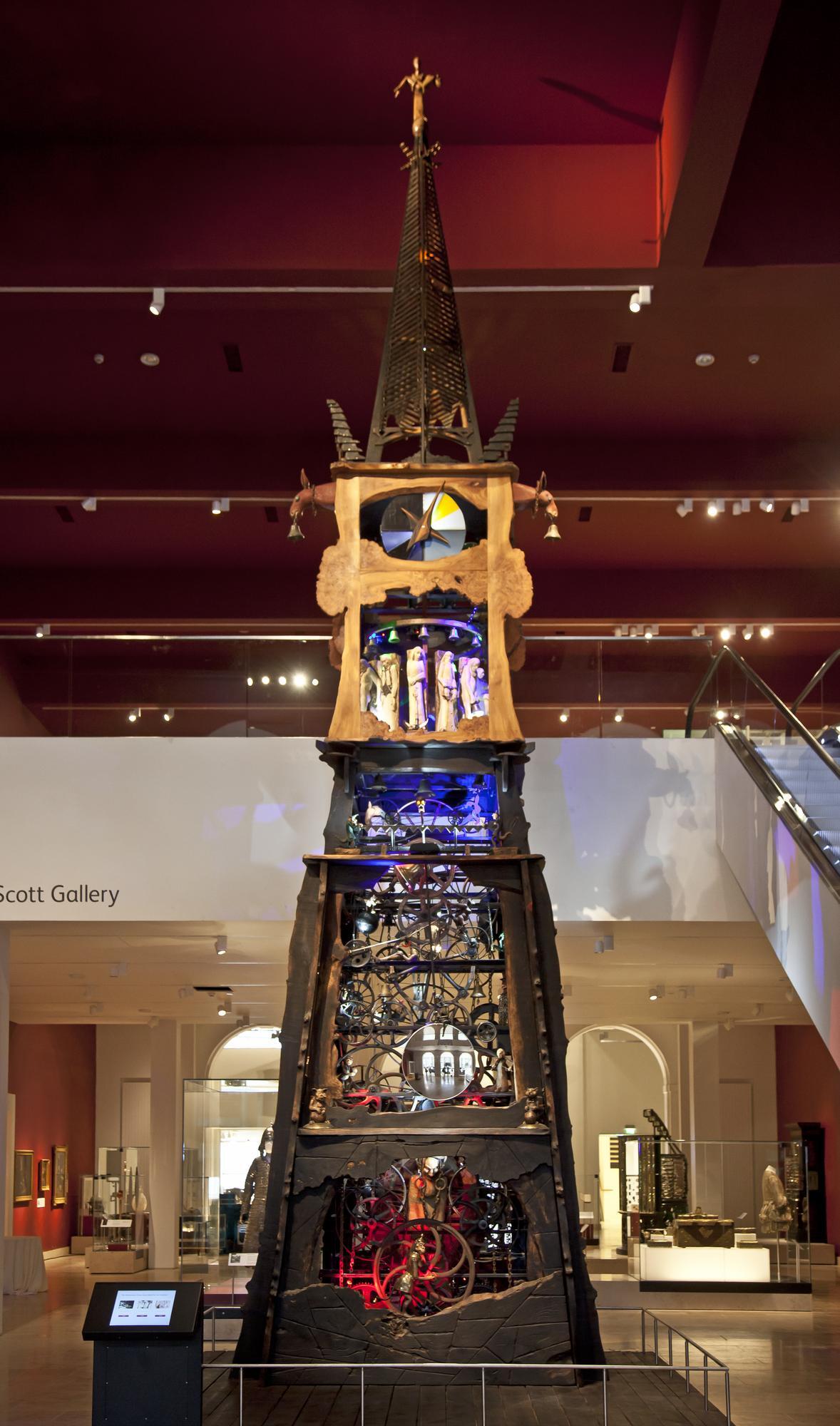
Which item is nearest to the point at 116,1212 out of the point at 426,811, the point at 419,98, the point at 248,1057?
the point at 248,1057

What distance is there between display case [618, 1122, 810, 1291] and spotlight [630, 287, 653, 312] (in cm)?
1007

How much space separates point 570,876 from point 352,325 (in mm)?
4480

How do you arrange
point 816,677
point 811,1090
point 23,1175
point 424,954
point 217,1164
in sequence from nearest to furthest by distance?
point 424,954 < point 816,677 < point 217,1164 < point 811,1090 < point 23,1175

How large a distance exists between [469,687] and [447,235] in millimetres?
3816

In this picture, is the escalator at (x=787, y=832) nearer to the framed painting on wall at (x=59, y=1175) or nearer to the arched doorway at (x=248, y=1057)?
the arched doorway at (x=248, y=1057)

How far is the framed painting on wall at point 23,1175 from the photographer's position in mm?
22016

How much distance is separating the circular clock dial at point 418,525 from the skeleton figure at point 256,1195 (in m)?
3.93

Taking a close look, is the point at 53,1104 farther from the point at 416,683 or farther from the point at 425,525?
the point at 425,525

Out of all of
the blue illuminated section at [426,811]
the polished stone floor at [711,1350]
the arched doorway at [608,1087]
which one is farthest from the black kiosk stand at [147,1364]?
the arched doorway at [608,1087]

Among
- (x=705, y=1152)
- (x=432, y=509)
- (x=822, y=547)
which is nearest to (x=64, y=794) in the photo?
(x=432, y=509)

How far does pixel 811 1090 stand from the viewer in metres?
22.1

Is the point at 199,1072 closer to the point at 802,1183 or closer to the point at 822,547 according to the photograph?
the point at 802,1183

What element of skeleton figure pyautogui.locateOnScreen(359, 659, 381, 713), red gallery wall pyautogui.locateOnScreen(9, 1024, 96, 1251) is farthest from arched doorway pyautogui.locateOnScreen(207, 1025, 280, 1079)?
skeleton figure pyautogui.locateOnScreen(359, 659, 381, 713)

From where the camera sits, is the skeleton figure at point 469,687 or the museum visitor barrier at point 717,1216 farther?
the museum visitor barrier at point 717,1216
